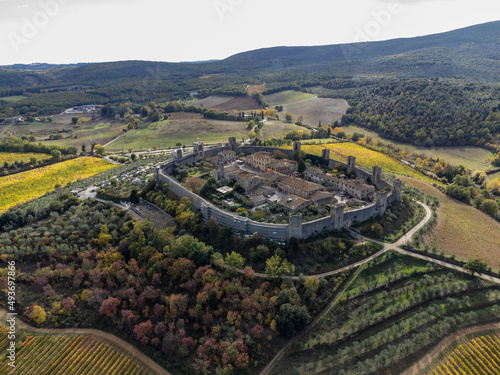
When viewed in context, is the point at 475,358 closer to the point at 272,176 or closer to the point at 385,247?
the point at 385,247

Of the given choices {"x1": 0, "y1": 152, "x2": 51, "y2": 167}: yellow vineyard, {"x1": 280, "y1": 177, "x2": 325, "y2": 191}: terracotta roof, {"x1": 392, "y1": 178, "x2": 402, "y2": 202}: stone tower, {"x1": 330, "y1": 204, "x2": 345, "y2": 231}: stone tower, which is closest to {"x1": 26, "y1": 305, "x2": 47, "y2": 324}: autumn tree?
{"x1": 330, "y1": 204, "x2": 345, "y2": 231}: stone tower

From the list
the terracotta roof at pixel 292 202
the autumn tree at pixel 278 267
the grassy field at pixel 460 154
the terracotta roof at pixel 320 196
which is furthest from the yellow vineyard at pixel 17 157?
the grassy field at pixel 460 154

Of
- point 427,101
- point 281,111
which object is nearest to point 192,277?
point 427,101

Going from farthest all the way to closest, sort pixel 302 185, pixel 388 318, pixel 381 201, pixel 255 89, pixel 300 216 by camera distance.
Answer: pixel 255 89 → pixel 302 185 → pixel 381 201 → pixel 300 216 → pixel 388 318

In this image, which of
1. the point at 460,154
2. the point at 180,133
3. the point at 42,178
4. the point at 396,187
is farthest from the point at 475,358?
the point at 180,133

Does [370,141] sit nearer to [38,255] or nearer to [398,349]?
[398,349]

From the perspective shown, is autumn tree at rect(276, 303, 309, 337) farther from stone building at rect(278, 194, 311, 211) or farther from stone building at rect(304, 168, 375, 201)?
stone building at rect(304, 168, 375, 201)
